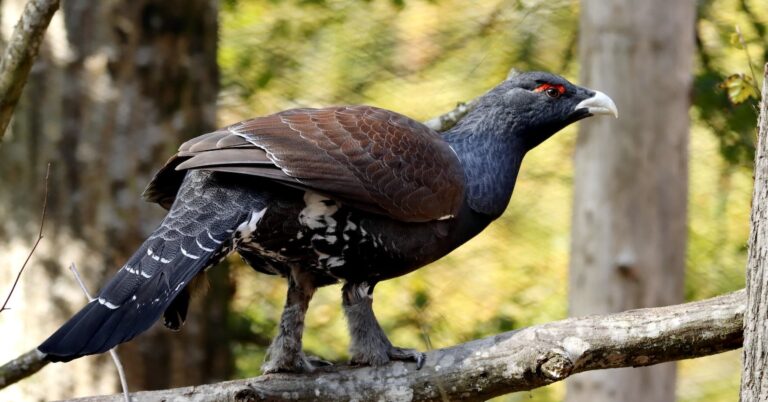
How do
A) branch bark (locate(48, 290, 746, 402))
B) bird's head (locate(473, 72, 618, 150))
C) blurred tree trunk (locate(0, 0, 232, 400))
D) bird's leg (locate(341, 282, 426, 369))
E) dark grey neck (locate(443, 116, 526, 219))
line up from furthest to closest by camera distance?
blurred tree trunk (locate(0, 0, 232, 400)) < bird's head (locate(473, 72, 618, 150)) < dark grey neck (locate(443, 116, 526, 219)) < bird's leg (locate(341, 282, 426, 369)) < branch bark (locate(48, 290, 746, 402))

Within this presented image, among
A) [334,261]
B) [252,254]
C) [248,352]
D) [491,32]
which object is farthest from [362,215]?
[491,32]

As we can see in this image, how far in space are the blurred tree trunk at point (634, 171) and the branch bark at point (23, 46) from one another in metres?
3.40

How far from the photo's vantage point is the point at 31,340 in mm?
5168

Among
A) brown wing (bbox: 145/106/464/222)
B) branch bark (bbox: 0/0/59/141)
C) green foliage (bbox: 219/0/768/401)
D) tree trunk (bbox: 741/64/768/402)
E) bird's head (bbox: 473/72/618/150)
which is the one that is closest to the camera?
tree trunk (bbox: 741/64/768/402)

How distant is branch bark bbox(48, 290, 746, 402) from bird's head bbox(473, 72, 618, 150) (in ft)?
3.63

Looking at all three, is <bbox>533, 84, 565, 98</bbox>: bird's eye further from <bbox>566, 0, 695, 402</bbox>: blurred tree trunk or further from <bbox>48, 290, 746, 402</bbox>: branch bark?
<bbox>566, 0, 695, 402</bbox>: blurred tree trunk

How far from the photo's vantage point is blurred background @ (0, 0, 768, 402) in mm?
5227

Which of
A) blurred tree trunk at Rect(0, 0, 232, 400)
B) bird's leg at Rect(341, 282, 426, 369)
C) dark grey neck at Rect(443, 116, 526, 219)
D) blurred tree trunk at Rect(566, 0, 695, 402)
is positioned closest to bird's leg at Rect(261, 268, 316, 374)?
bird's leg at Rect(341, 282, 426, 369)

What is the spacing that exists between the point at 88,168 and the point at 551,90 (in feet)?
8.03

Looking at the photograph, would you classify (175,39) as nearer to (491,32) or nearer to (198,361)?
(198,361)

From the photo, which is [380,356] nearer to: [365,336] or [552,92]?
[365,336]

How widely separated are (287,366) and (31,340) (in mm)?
2090

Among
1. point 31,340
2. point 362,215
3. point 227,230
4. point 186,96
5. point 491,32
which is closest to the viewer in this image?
point 227,230

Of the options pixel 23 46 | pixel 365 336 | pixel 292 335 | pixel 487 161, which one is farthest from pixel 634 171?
pixel 23 46
